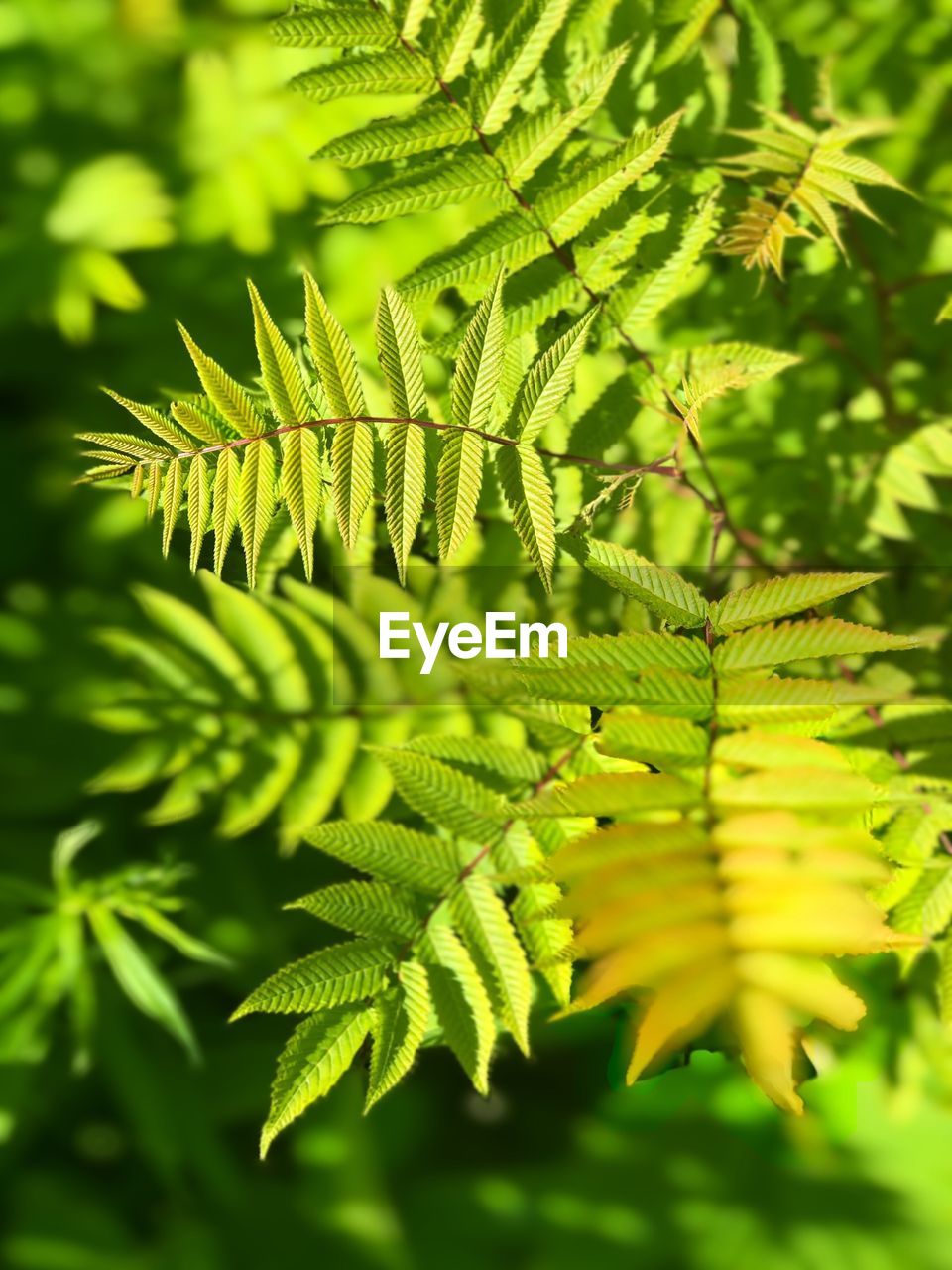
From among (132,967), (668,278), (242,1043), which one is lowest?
(242,1043)

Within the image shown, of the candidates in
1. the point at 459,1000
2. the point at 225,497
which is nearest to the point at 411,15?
the point at 225,497

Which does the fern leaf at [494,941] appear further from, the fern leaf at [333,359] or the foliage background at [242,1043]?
the foliage background at [242,1043]

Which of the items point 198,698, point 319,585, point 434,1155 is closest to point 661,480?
point 319,585

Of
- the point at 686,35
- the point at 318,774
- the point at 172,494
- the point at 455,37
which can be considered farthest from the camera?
the point at 318,774

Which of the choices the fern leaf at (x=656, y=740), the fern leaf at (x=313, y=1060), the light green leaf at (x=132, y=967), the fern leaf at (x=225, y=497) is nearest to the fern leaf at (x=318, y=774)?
the light green leaf at (x=132, y=967)

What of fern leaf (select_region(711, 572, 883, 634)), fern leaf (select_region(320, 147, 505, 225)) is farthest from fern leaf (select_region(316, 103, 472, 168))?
fern leaf (select_region(711, 572, 883, 634))

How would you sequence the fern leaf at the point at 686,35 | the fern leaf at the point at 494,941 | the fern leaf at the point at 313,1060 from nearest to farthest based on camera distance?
1. the fern leaf at the point at 313,1060
2. the fern leaf at the point at 494,941
3. the fern leaf at the point at 686,35

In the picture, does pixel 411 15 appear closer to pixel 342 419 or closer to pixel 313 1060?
pixel 342 419
